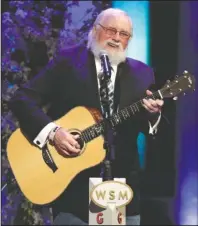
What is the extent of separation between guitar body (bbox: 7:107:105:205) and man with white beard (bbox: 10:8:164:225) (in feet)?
0.10

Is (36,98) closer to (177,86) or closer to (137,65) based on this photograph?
(137,65)

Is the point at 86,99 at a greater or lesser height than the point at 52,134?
greater

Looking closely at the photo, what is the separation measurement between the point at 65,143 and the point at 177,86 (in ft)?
1.92

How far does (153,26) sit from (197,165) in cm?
75

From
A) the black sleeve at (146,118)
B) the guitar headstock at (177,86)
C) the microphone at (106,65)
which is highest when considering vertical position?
the microphone at (106,65)

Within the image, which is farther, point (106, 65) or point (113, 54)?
point (113, 54)

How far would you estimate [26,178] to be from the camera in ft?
9.39

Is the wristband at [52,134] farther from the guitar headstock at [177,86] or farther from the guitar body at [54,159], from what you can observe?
the guitar headstock at [177,86]

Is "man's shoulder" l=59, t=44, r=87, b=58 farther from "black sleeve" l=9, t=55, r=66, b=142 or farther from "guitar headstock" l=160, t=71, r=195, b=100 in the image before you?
"guitar headstock" l=160, t=71, r=195, b=100

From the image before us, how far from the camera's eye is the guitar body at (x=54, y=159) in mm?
2781

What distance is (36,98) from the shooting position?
2863 millimetres

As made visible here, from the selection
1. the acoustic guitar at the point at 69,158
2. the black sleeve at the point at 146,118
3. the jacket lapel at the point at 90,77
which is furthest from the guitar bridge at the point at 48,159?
the black sleeve at the point at 146,118

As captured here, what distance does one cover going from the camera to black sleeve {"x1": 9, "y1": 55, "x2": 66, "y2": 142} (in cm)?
283

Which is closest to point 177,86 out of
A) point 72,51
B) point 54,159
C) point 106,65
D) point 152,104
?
point 152,104
